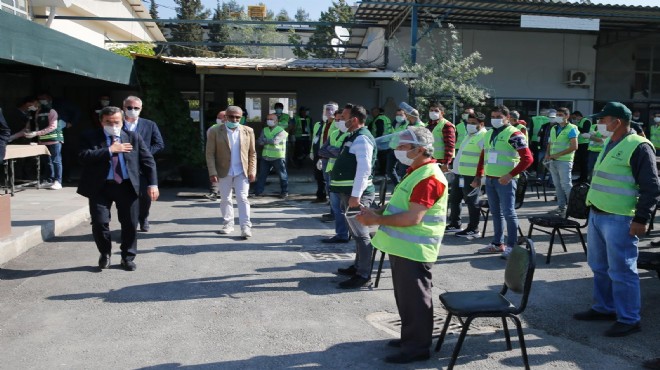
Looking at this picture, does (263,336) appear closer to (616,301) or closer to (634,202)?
(616,301)

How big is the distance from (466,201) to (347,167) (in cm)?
279

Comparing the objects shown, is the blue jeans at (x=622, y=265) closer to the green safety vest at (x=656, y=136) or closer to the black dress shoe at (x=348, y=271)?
the black dress shoe at (x=348, y=271)

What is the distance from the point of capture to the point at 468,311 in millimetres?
3906

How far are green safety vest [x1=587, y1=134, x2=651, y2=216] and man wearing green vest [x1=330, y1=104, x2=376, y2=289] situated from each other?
7.24 ft

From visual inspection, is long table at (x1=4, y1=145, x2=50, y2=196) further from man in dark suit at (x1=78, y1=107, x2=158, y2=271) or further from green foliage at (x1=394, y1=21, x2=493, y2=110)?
green foliage at (x1=394, y1=21, x2=493, y2=110)

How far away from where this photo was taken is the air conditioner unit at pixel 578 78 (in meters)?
19.1

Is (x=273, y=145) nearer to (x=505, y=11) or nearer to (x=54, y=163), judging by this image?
(x=54, y=163)

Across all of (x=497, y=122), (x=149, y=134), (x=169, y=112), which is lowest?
(x=149, y=134)

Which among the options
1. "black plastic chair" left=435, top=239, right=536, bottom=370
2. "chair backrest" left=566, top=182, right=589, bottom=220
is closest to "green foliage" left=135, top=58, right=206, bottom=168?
"chair backrest" left=566, top=182, right=589, bottom=220

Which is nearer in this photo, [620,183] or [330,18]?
[620,183]

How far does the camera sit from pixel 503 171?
7238 mm

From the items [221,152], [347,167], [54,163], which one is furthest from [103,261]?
[54,163]

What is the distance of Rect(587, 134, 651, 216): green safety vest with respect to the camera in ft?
15.9

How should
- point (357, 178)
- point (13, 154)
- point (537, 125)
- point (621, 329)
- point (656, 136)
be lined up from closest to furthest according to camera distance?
point (621, 329)
point (357, 178)
point (13, 154)
point (656, 136)
point (537, 125)
